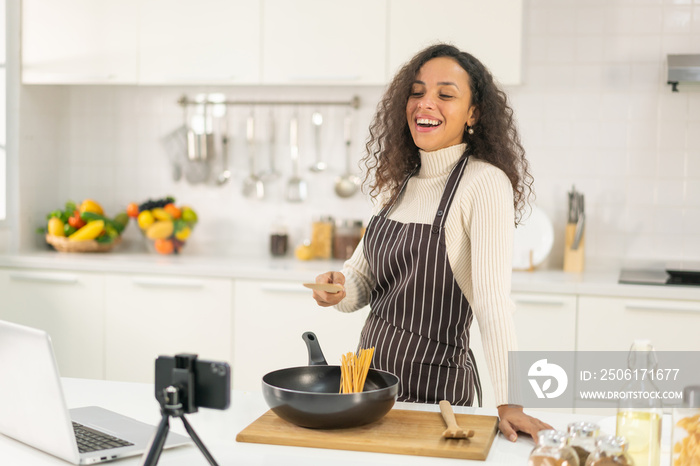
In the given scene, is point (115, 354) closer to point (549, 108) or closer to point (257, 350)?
point (257, 350)

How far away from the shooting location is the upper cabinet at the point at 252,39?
127 inches

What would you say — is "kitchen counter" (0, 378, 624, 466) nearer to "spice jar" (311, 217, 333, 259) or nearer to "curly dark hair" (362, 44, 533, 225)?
"curly dark hair" (362, 44, 533, 225)

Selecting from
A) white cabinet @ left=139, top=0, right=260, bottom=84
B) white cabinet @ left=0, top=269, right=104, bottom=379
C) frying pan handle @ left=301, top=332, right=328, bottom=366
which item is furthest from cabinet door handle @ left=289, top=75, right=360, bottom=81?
frying pan handle @ left=301, top=332, right=328, bottom=366

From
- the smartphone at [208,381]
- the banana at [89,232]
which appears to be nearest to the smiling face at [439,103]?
Result: the smartphone at [208,381]

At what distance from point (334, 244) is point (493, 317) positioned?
2.15m

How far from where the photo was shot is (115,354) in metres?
3.47

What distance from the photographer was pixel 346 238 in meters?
3.66

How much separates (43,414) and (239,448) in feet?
1.04

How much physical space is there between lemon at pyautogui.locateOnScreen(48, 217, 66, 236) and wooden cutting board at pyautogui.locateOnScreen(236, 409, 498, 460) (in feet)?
8.64

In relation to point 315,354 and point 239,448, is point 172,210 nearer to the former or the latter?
point 315,354

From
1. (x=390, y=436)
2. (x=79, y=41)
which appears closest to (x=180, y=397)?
(x=390, y=436)

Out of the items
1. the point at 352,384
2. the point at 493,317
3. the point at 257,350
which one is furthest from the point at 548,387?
the point at 352,384

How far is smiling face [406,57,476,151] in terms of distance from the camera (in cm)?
183

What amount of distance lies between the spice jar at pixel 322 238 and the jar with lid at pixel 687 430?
8.85ft
